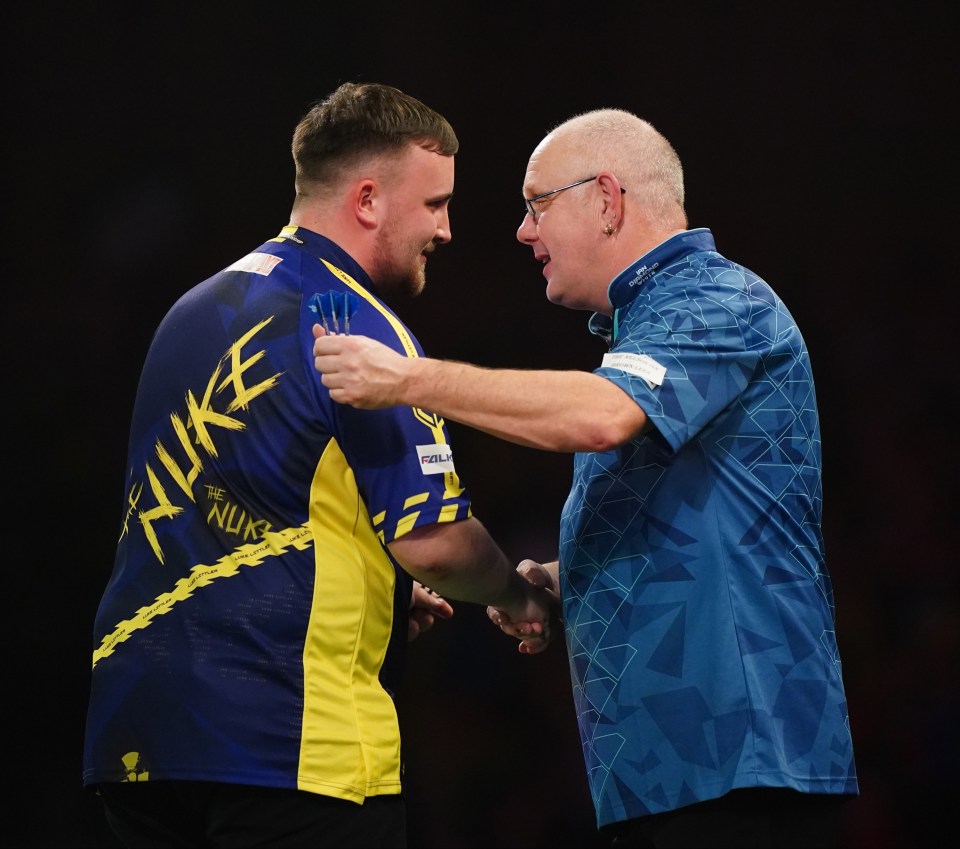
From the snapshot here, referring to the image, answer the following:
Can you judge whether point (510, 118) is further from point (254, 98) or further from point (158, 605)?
point (158, 605)

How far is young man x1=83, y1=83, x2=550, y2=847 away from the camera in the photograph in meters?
1.74

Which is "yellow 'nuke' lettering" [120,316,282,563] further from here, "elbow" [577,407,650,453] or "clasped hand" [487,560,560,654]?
"clasped hand" [487,560,560,654]

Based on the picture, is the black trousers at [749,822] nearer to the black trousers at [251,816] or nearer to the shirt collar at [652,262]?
the black trousers at [251,816]

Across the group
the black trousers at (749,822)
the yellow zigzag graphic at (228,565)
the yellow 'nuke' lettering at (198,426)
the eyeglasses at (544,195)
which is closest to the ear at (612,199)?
the eyeglasses at (544,195)

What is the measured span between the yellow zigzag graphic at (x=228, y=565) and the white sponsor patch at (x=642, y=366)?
55 centimetres

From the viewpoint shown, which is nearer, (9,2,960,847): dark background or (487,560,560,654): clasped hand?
(487,560,560,654): clasped hand

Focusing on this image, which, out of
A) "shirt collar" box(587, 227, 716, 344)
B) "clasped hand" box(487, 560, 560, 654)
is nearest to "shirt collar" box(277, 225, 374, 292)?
"shirt collar" box(587, 227, 716, 344)

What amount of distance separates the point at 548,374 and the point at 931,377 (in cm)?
274

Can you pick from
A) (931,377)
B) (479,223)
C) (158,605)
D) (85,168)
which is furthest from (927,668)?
(85,168)

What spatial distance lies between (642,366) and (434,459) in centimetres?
36

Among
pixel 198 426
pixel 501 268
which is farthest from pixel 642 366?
pixel 501 268

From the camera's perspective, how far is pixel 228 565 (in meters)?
1.79

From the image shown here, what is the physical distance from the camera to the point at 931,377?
415cm

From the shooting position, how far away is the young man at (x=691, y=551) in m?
1.80
